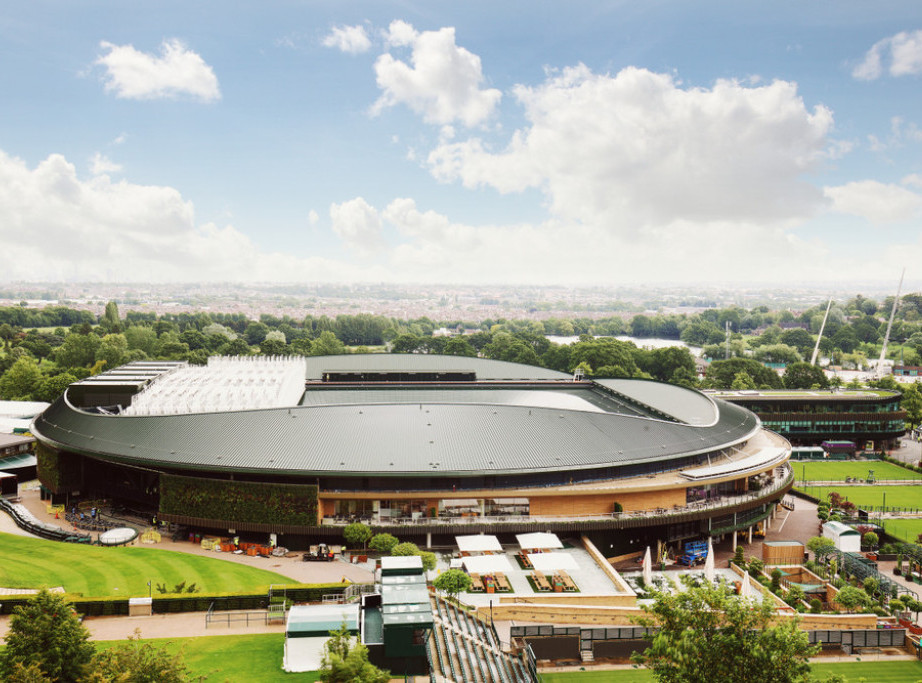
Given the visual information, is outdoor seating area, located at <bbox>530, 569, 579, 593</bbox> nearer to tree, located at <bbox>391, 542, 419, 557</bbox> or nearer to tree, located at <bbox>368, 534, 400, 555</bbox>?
tree, located at <bbox>391, 542, 419, 557</bbox>

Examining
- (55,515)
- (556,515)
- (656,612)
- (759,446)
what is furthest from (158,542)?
(759,446)

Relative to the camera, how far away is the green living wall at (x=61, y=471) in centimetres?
5478

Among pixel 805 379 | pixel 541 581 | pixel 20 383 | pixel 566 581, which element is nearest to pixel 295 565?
pixel 541 581

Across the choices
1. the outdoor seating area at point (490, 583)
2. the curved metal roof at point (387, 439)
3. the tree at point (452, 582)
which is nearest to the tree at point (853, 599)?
the curved metal roof at point (387, 439)

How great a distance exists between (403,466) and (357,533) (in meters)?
5.77

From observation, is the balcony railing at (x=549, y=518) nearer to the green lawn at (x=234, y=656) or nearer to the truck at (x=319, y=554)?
the truck at (x=319, y=554)

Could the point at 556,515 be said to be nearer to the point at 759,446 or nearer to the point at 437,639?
the point at 437,639

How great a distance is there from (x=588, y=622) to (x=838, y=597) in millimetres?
16150

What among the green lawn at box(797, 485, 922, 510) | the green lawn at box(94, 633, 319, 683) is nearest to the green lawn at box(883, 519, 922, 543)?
the green lawn at box(797, 485, 922, 510)

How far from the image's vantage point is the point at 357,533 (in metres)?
44.8

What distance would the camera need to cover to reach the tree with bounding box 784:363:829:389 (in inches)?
5069

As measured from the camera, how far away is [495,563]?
40.5 meters

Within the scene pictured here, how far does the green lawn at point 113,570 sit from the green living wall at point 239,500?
3925 millimetres

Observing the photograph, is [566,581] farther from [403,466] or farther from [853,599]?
[853,599]
